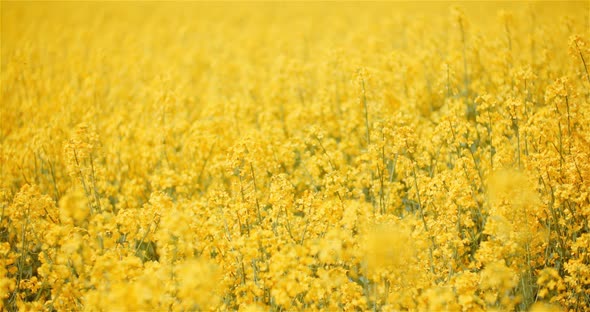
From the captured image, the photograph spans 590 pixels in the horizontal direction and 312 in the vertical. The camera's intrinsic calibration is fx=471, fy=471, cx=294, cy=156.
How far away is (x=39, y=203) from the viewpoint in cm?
449

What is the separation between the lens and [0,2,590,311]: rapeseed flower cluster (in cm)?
367

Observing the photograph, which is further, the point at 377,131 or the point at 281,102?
the point at 281,102

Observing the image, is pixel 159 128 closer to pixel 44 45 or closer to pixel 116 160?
pixel 116 160

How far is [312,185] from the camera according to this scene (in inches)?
214

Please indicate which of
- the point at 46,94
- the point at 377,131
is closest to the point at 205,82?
the point at 46,94

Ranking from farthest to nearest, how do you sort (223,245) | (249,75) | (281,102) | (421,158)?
(249,75), (281,102), (421,158), (223,245)

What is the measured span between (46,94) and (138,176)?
4352 mm

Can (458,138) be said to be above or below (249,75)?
below

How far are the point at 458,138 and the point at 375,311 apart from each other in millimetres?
2221

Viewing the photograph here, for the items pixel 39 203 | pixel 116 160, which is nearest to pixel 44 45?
pixel 116 160

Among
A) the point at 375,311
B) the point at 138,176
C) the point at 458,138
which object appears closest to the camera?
the point at 375,311

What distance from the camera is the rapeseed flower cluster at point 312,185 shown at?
3674 millimetres

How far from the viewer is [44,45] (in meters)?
14.7

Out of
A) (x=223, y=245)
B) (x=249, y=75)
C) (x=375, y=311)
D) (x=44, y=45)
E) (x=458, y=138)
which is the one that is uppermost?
(x=44, y=45)
